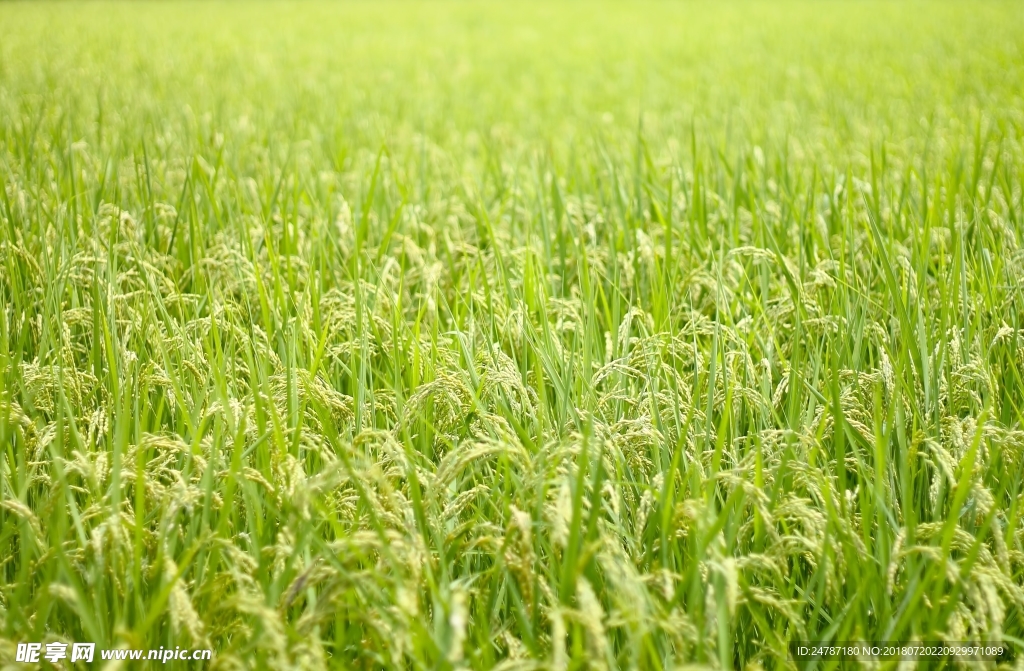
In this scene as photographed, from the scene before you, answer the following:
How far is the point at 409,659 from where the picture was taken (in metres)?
1.24

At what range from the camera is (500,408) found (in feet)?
5.53

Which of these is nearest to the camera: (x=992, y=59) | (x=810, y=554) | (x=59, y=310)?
(x=810, y=554)

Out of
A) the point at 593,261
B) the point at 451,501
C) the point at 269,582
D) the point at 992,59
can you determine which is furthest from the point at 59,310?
the point at 992,59

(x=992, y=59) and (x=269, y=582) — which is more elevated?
(x=992, y=59)

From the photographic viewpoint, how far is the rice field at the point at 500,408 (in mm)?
1183

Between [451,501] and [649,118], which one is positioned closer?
[451,501]

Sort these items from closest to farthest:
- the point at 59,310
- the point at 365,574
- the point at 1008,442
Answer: the point at 365,574 < the point at 1008,442 < the point at 59,310

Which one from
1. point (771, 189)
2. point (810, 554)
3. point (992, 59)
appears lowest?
point (810, 554)

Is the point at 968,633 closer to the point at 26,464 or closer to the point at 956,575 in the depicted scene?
the point at 956,575

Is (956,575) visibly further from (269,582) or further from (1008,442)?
(269,582)

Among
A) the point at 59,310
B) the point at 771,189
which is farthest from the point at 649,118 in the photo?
the point at 59,310

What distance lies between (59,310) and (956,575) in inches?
78.7

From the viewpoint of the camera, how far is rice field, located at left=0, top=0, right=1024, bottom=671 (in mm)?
1183

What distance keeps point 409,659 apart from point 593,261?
1510 millimetres
